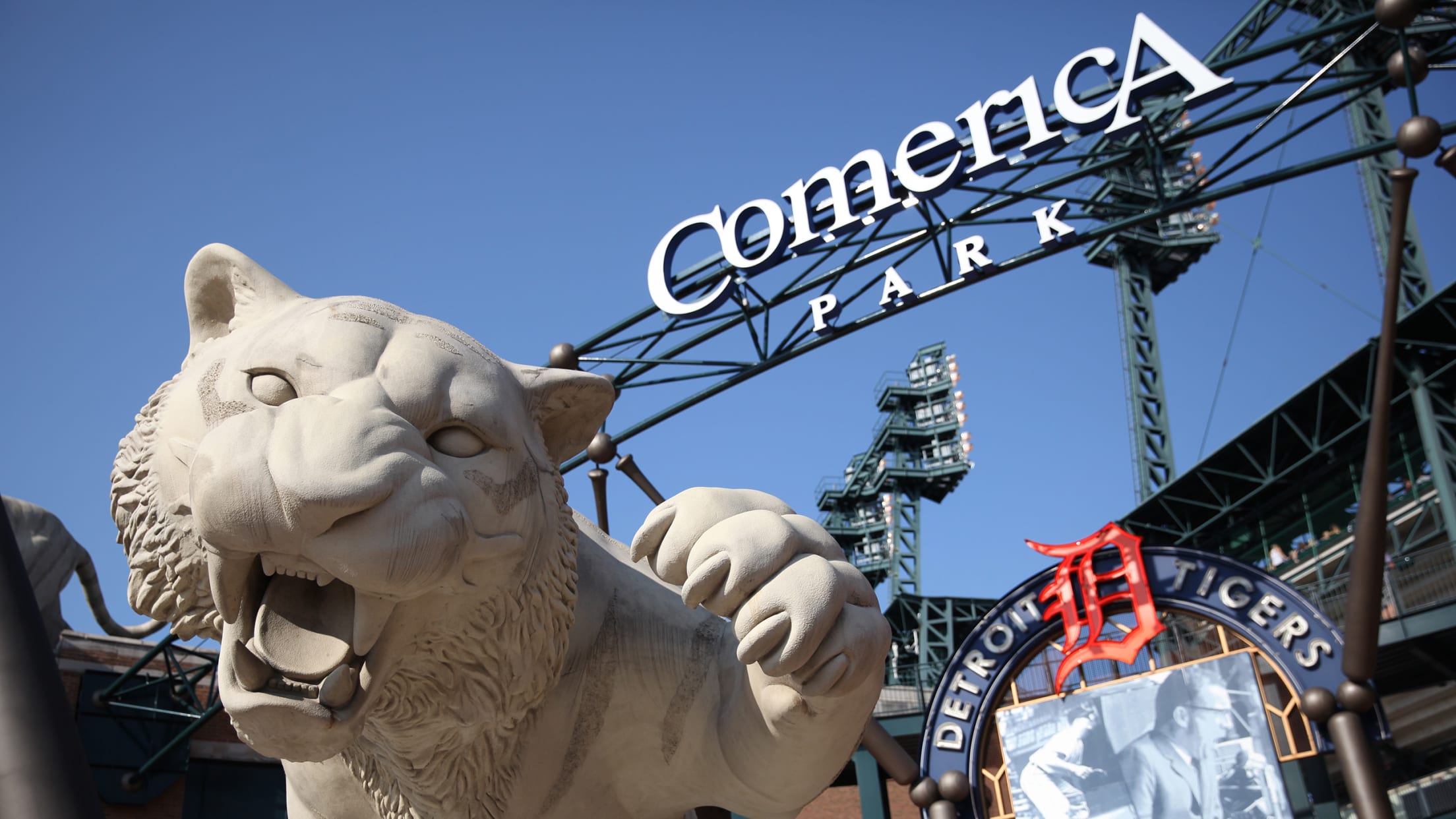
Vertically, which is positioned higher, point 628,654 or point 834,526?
point 834,526

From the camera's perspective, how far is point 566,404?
2.03 m

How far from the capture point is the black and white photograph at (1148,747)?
9945 millimetres

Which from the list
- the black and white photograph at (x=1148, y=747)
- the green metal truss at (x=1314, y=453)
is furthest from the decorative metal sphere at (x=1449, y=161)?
the green metal truss at (x=1314, y=453)

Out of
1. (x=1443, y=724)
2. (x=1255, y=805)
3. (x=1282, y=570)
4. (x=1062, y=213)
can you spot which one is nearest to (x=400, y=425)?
(x=1062, y=213)

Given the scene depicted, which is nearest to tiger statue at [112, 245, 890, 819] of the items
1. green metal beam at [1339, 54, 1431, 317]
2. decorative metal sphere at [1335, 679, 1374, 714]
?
decorative metal sphere at [1335, 679, 1374, 714]

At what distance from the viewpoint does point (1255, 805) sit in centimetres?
980

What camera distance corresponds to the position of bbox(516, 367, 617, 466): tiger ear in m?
1.99

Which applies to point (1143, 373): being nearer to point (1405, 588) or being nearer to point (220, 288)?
point (1405, 588)

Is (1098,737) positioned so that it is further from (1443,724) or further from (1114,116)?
(1443,724)

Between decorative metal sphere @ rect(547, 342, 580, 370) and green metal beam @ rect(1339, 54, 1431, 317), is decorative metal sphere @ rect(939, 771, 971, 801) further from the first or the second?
green metal beam @ rect(1339, 54, 1431, 317)

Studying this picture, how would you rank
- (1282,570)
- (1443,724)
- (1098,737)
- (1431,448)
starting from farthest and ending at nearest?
1. (1443,724)
2. (1282,570)
3. (1431,448)
4. (1098,737)

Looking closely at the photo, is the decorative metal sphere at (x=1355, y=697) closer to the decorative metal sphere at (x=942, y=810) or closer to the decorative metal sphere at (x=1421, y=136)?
the decorative metal sphere at (x=1421, y=136)

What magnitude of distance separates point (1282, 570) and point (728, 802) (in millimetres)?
15084

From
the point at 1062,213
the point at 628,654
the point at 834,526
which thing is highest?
the point at 834,526
